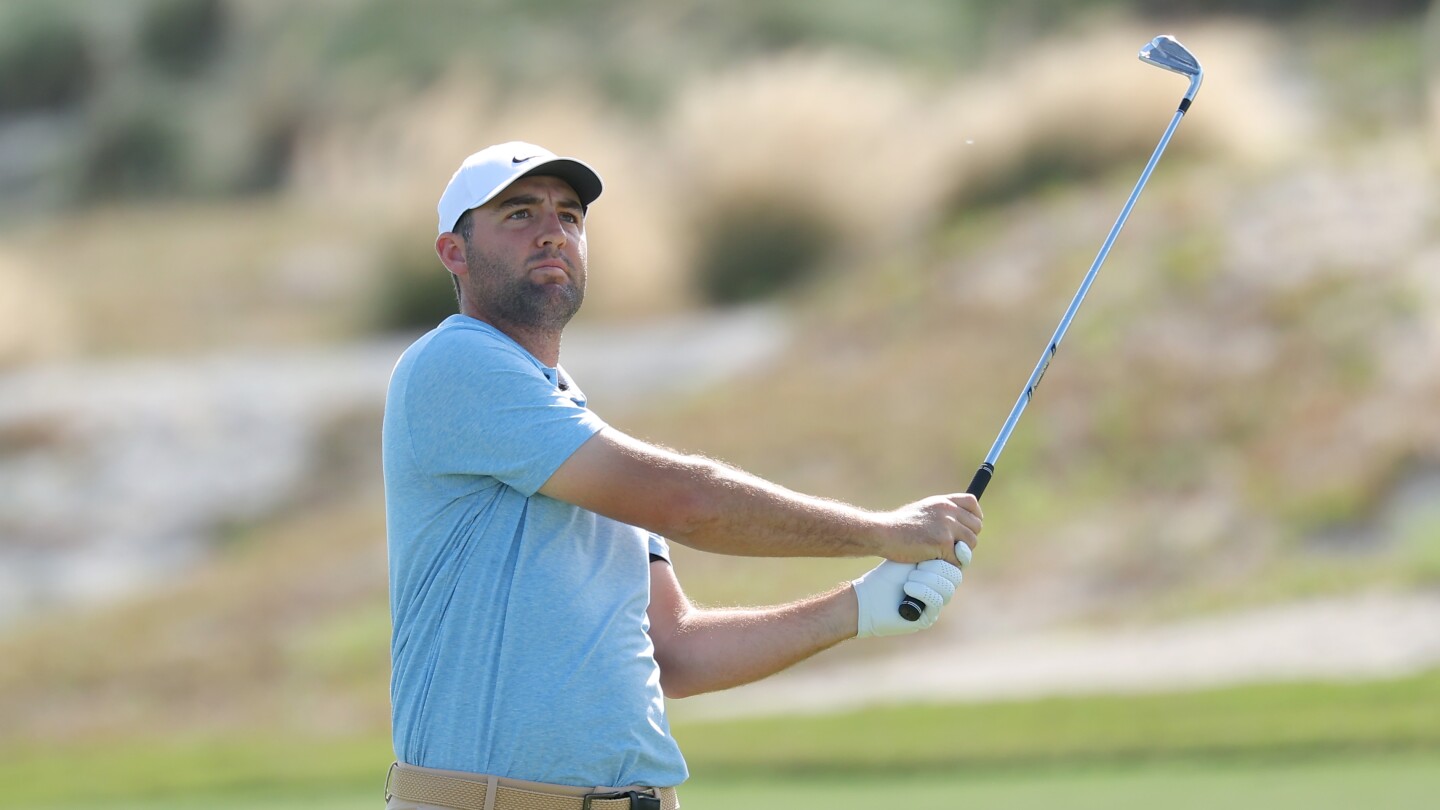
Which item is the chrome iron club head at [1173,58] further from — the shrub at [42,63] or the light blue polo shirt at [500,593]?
the shrub at [42,63]

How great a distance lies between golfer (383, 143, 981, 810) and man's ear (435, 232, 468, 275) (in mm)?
56

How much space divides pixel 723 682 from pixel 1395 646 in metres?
8.60

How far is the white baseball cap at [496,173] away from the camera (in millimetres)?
3340

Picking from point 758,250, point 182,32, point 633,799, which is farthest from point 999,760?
point 182,32

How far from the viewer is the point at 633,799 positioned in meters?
3.18

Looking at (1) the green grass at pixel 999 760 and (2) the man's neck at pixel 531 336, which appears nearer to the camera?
(2) the man's neck at pixel 531 336

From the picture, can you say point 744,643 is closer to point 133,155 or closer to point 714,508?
point 714,508

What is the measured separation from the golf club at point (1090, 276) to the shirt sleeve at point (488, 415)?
69cm

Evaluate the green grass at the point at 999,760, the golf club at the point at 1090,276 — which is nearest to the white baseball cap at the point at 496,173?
the golf club at the point at 1090,276

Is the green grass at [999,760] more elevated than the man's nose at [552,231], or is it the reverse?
the green grass at [999,760]

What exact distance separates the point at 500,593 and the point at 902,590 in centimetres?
71

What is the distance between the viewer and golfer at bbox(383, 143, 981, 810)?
3113 millimetres

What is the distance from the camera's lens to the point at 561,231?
3383 mm

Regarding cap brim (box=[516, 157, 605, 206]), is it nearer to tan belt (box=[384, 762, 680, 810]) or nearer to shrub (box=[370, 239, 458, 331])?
tan belt (box=[384, 762, 680, 810])
